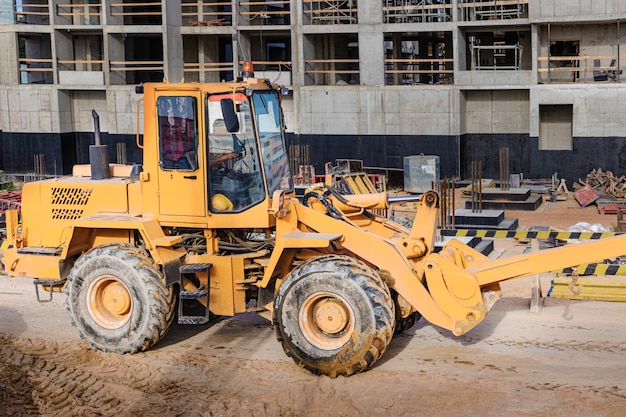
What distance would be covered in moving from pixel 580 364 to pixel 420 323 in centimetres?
260

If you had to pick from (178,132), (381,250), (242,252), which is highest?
(178,132)

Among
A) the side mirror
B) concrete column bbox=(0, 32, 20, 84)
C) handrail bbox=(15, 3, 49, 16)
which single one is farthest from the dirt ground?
handrail bbox=(15, 3, 49, 16)

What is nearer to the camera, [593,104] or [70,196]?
[70,196]

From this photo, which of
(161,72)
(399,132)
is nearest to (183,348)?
(399,132)

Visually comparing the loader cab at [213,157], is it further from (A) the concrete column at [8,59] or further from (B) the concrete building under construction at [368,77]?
(A) the concrete column at [8,59]

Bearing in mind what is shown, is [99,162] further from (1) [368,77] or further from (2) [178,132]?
(1) [368,77]

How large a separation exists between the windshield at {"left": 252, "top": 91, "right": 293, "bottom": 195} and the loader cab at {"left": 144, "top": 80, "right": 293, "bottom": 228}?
0.5 inches

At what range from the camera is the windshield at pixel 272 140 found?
39.2 feet

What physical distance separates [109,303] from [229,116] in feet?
10.1

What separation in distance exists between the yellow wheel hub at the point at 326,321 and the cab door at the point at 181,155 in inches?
78.0

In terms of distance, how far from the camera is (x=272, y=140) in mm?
12234

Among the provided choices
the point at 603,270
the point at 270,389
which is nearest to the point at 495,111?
the point at 603,270

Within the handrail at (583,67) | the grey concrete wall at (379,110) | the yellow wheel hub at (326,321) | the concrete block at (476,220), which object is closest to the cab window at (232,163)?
the yellow wheel hub at (326,321)

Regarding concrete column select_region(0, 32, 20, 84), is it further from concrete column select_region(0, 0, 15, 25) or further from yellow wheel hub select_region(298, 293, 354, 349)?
yellow wheel hub select_region(298, 293, 354, 349)
